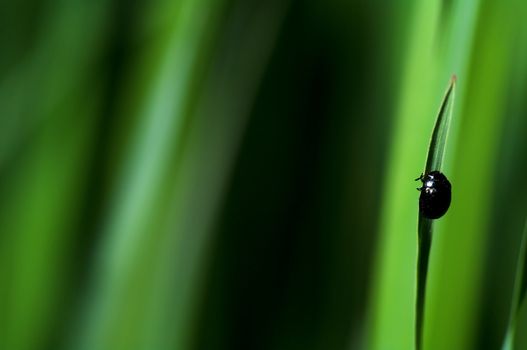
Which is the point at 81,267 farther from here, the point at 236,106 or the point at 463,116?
the point at 463,116

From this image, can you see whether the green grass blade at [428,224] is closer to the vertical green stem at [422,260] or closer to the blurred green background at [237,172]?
the vertical green stem at [422,260]

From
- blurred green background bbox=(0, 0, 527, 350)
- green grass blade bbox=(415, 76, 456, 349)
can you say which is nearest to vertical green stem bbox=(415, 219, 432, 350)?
green grass blade bbox=(415, 76, 456, 349)

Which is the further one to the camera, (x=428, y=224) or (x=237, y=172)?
(x=237, y=172)

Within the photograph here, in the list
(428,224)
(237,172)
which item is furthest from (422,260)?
(237,172)

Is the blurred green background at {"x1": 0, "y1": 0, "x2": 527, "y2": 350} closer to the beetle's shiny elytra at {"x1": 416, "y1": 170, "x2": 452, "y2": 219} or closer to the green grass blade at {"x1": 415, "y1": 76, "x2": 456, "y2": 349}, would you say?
the beetle's shiny elytra at {"x1": 416, "y1": 170, "x2": 452, "y2": 219}

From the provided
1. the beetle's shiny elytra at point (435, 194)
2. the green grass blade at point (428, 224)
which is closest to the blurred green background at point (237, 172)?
the beetle's shiny elytra at point (435, 194)

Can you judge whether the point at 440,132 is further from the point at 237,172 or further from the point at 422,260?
the point at 237,172
